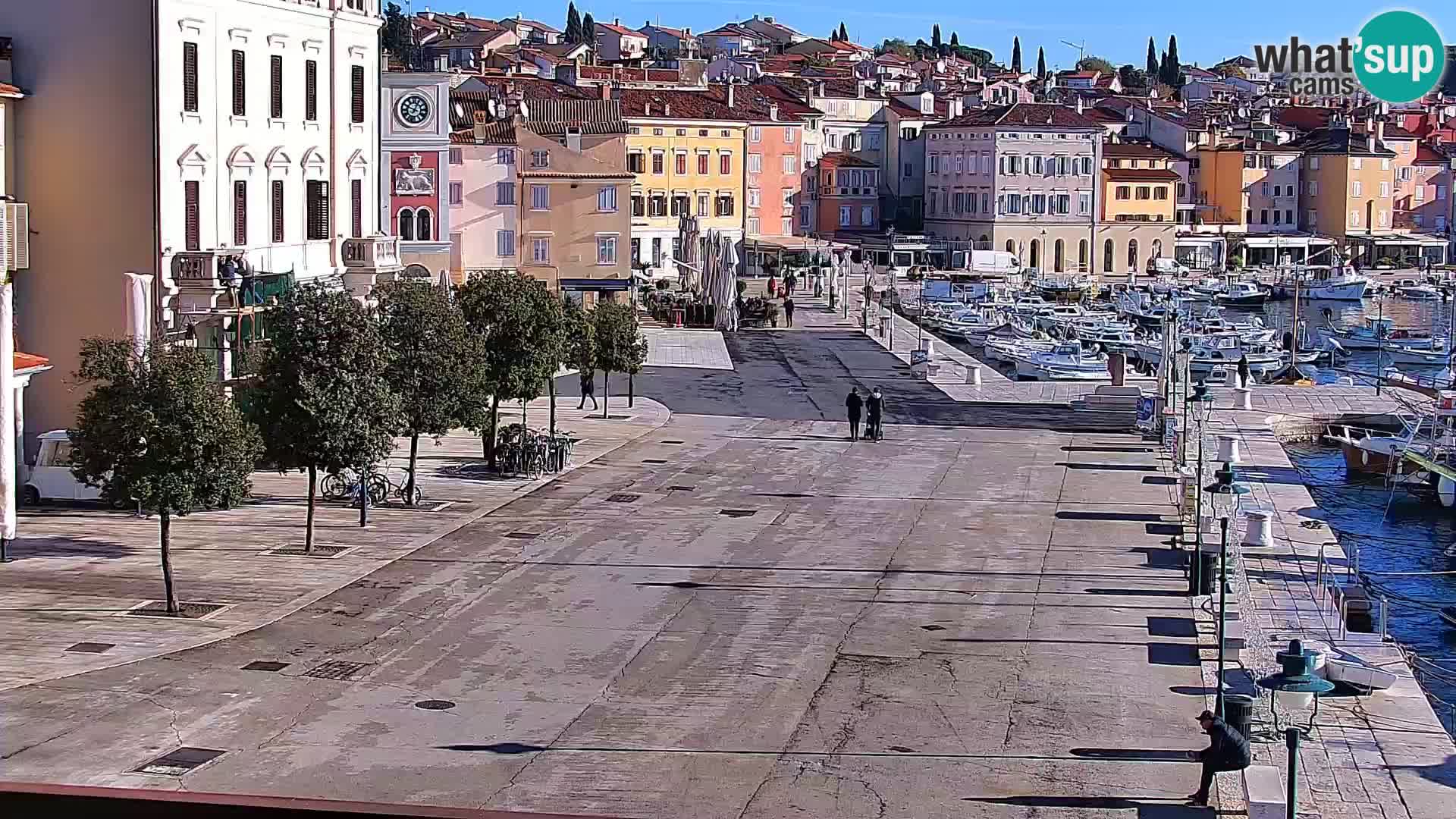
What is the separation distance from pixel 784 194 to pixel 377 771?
331ft

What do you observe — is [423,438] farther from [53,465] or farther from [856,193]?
[856,193]

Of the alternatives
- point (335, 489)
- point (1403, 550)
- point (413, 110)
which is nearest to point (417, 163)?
point (413, 110)

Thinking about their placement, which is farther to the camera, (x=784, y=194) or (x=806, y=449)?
(x=784, y=194)

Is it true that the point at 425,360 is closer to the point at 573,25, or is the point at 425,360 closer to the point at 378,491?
the point at 378,491

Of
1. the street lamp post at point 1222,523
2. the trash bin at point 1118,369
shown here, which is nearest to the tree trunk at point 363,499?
the street lamp post at point 1222,523

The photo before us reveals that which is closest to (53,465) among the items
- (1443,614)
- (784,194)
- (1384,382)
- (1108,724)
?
(1108,724)

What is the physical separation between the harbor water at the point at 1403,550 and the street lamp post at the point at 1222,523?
2.47 metres

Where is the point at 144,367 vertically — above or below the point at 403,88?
below

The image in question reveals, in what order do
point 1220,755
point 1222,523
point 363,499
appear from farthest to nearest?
point 363,499 → point 1222,523 → point 1220,755

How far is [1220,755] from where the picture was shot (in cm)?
1521

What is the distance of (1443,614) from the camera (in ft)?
92.3

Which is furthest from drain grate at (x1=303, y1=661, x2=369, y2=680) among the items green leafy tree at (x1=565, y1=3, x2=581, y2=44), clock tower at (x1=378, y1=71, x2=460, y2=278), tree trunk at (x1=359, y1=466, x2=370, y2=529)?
green leafy tree at (x1=565, y1=3, x2=581, y2=44)

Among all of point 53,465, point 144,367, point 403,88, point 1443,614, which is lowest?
point 1443,614

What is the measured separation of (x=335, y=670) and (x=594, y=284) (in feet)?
167
